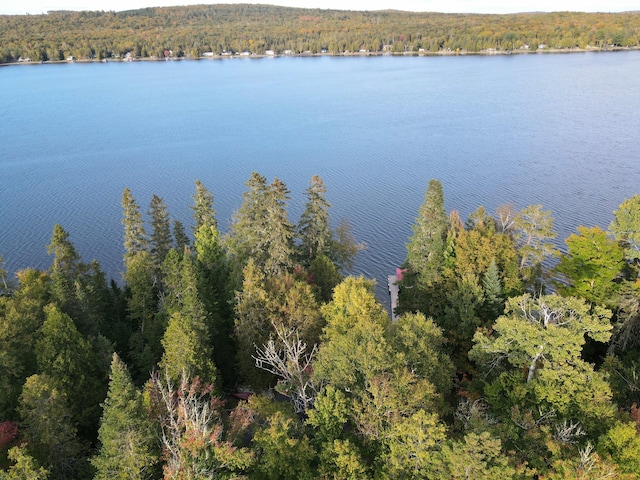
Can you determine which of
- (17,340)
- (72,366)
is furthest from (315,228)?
(17,340)

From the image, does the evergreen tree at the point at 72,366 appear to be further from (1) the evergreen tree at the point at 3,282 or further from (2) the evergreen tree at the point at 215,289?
(1) the evergreen tree at the point at 3,282

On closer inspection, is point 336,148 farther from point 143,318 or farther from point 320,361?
point 320,361

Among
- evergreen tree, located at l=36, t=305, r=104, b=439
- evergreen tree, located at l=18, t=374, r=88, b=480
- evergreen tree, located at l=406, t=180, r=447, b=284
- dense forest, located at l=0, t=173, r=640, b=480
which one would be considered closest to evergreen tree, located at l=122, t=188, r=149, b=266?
dense forest, located at l=0, t=173, r=640, b=480

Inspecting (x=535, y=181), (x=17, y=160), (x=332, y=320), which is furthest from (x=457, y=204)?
(x=17, y=160)

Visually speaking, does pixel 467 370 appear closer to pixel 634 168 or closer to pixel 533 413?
pixel 533 413

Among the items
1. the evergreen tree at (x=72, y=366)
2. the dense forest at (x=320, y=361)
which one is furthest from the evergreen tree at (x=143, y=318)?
the evergreen tree at (x=72, y=366)

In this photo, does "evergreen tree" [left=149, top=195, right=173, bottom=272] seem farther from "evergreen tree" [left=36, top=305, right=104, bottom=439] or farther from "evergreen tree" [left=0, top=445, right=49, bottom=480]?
"evergreen tree" [left=0, top=445, right=49, bottom=480]
